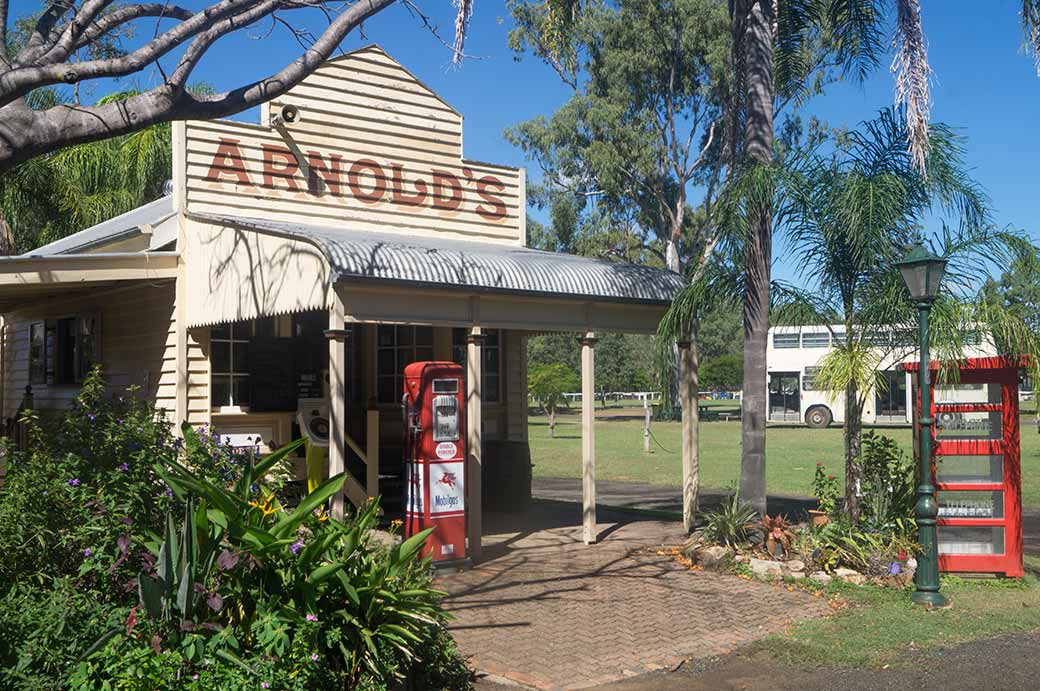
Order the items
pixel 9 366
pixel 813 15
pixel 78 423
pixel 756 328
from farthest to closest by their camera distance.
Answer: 1. pixel 9 366
2. pixel 813 15
3. pixel 756 328
4. pixel 78 423

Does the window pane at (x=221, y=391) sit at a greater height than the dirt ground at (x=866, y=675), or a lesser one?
greater

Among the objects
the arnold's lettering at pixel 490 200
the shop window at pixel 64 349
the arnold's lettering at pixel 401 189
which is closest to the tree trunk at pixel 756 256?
the arnold's lettering at pixel 490 200

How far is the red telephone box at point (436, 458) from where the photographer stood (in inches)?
405

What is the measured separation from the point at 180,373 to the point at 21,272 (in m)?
2.23

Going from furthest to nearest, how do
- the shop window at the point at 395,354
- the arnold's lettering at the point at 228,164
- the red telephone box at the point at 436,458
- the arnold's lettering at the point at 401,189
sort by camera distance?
the shop window at the point at 395,354
the arnold's lettering at the point at 401,189
the arnold's lettering at the point at 228,164
the red telephone box at the point at 436,458

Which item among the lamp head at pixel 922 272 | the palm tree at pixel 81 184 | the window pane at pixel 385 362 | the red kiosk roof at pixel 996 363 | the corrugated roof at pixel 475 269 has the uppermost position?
the palm tree at pixel 81 184

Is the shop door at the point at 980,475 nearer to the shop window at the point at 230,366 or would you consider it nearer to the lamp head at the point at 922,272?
the lamp head at the point at 922,272

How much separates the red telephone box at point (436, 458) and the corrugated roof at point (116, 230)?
197 inches

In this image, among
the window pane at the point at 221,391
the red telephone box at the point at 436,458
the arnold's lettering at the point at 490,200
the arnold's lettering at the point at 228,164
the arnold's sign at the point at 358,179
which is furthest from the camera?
the arnold's lettering at the point at 490,200

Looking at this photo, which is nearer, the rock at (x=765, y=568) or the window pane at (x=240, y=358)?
the rock at (x=765, y=568)

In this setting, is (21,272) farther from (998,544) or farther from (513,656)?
(998,544)

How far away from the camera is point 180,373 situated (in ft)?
41.0

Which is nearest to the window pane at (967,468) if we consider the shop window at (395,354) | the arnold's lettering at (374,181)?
the shop window at (395,354)

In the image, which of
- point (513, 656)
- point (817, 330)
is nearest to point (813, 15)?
point (513, 656)
